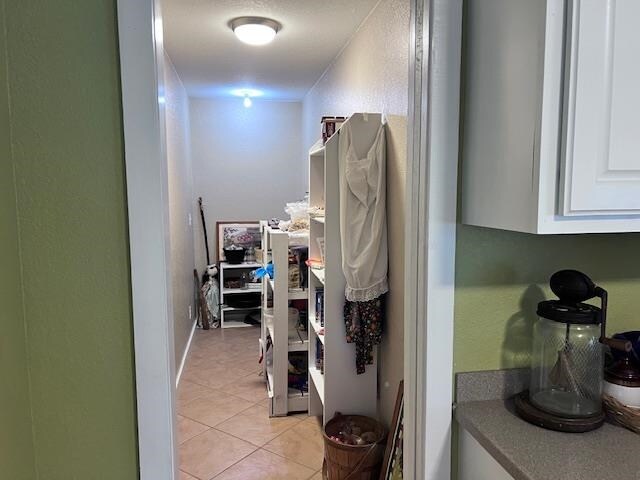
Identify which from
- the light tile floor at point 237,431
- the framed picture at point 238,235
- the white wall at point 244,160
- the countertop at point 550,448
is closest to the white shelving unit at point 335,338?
the light tile floor at point 237,431

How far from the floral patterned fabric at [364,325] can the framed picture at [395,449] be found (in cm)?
41

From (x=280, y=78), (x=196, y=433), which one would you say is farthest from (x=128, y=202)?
(x=280, y=78)

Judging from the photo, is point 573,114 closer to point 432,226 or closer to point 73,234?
point 432,226

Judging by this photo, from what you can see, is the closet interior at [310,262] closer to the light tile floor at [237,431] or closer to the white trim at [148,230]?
the light tile floor at [237,431]

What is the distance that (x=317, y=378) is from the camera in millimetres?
→ 2875

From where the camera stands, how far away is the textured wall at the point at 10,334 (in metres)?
1.00

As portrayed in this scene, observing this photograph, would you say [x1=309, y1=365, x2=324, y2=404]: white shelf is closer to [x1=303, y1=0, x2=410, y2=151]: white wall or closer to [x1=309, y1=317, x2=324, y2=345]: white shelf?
[x1=309, y1=317, x2=324, y2=345]: white shelf

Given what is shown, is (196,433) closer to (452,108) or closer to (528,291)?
(528,291)

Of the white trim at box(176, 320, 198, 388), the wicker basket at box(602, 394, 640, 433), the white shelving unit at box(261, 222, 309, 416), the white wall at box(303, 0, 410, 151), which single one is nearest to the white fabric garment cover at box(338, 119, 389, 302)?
the white wall at box(303, 0, 410, 151)

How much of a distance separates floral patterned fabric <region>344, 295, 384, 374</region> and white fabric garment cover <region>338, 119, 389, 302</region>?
3.3 inches

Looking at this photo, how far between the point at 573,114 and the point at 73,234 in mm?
1124

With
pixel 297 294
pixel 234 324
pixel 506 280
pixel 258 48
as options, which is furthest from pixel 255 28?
pixel 234 324

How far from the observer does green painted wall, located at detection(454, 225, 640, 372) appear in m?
1.26

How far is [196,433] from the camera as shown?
9.58 ft
